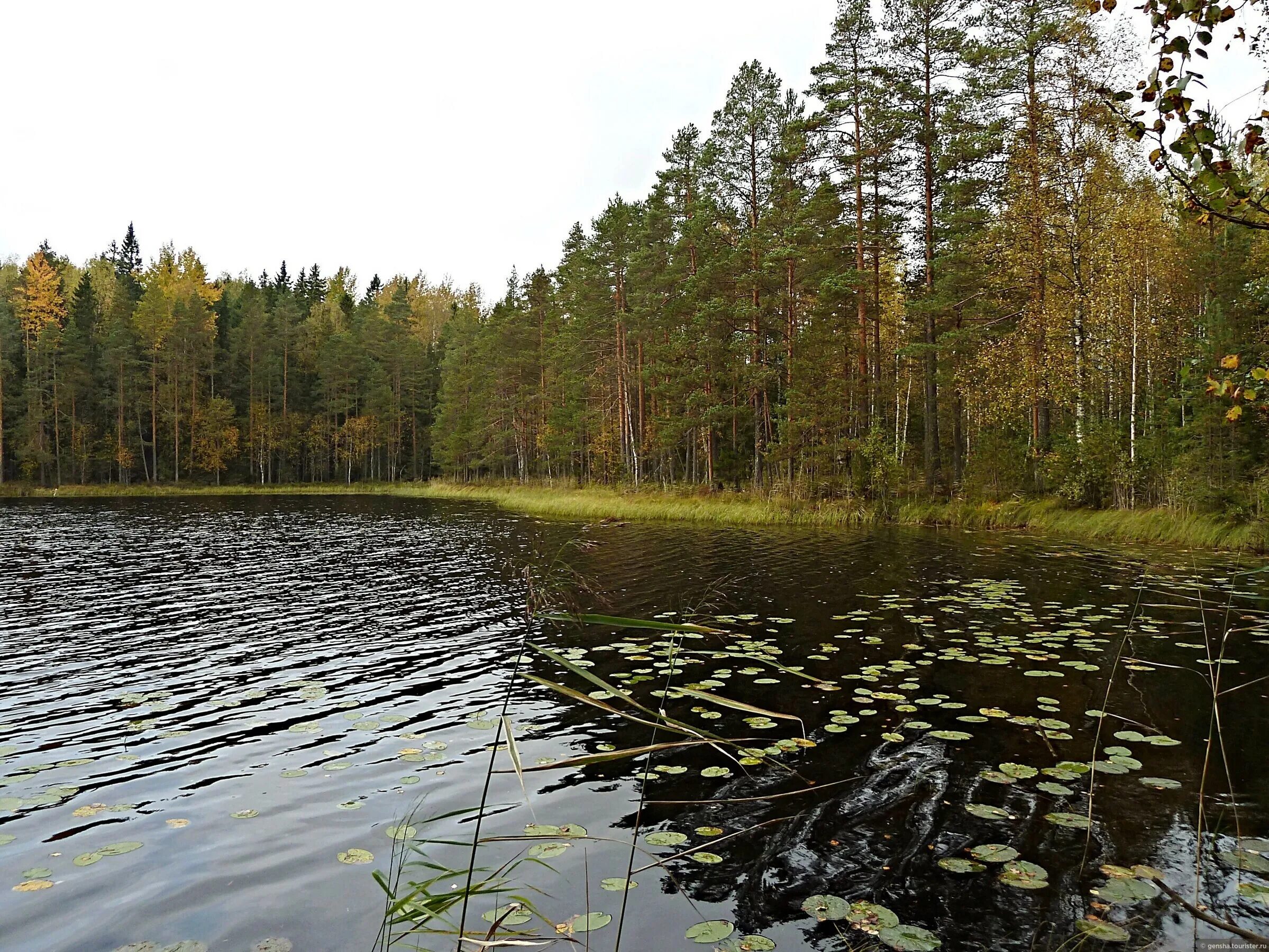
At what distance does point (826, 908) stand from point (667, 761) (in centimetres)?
222

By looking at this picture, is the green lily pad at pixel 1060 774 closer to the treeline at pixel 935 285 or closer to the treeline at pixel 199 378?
the treeline at pixel 935 285

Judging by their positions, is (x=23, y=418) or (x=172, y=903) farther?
(x=23, y=418)

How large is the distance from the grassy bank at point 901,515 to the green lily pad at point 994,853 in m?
16.2

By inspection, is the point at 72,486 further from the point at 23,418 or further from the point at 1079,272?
the point at 1079,272

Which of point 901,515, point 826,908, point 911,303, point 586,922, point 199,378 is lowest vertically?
point 826,908

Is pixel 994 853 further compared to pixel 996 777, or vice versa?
pixel 996 777

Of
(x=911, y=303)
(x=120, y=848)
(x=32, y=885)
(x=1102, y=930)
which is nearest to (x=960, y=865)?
(x=1102, y=930)

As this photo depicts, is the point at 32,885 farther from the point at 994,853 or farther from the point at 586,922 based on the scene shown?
the point at 994,853

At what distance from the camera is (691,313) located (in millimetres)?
33219

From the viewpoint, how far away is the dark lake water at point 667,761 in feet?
12.2

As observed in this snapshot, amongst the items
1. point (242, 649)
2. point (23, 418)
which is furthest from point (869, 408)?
point (23, 418)

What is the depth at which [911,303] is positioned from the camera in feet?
79.6

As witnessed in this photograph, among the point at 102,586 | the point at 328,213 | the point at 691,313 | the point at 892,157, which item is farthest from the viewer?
the point at 328,213

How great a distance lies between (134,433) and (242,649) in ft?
198
